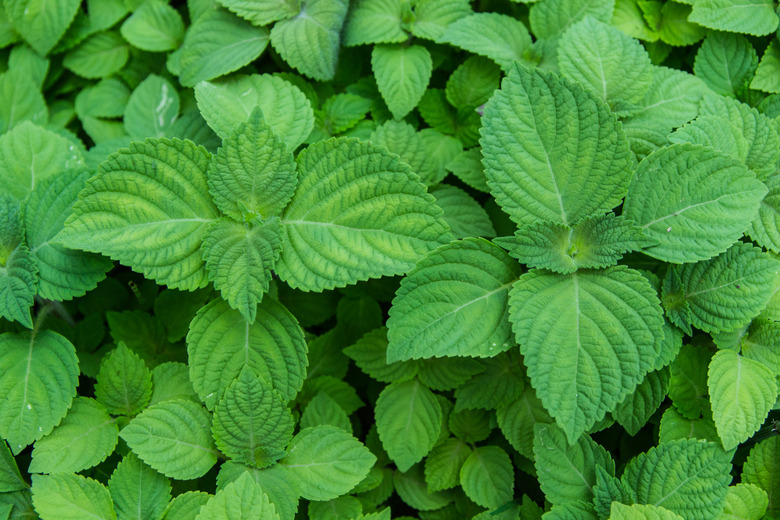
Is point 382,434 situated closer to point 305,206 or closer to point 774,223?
point 305,206

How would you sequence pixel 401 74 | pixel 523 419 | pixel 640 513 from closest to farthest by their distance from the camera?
pixel 640 513 → pixel 523 419 → pixel 401 74

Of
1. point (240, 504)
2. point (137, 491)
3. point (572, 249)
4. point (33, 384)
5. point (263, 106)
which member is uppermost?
point (263, 106)

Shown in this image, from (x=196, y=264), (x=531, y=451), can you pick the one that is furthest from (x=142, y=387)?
(x=531, y=451)

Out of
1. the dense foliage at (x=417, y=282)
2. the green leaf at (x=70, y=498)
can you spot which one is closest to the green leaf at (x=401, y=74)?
the dense foliage at (x=417, y=282)

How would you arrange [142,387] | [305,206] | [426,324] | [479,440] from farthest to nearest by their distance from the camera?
1. [479,440]
2. [142,387]
3. [305,206]
4. [426,324]

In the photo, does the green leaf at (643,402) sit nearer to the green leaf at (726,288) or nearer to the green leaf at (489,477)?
the green leaf at (726,288)

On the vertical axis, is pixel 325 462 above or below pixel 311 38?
below

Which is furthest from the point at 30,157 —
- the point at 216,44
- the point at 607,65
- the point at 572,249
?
the point at 607,65

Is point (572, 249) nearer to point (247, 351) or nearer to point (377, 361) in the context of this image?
point (377, 361)
